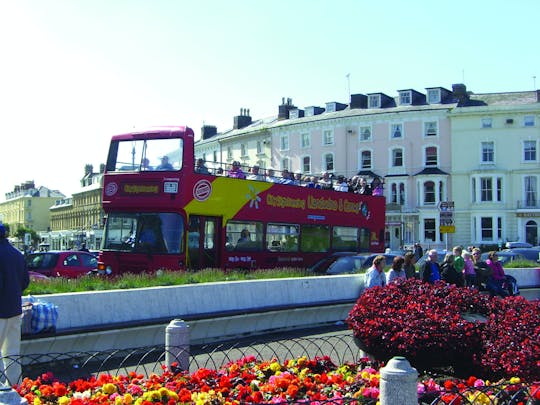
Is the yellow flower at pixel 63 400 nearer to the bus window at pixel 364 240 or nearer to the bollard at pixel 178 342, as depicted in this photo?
the bollard at pixel 178 342

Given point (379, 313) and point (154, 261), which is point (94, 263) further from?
point (379, 313)

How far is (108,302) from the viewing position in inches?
434

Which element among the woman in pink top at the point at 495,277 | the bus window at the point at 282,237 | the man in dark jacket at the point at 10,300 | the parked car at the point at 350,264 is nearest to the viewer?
the man in dark jacket at the point at 10,300

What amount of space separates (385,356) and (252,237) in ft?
39.7

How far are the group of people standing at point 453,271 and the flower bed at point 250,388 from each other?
6295mm

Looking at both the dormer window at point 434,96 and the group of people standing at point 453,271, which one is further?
the dormer window at point 434,96

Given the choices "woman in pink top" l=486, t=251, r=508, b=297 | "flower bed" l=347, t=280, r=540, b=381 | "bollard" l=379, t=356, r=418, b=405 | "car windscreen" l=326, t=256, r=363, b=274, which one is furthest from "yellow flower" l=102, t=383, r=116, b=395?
"car windscreen" l=326, t=256, r=363, b=274

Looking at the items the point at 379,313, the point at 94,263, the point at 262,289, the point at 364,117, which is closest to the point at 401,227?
the point at 364,117

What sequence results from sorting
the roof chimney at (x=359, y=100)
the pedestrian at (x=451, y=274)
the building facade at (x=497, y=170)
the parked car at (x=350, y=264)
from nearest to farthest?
the pedestrian at (x=451, y=274)
the parked car at (x=350, y=264)
the building facade at (x=497, y=170)
the roof chimney at (x=359, y=100)

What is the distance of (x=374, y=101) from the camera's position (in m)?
65.1

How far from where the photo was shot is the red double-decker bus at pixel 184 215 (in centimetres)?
1753

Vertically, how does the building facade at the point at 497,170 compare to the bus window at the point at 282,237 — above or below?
above

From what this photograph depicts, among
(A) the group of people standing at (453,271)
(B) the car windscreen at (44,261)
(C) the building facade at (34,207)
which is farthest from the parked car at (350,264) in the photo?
(C) the building facade at (34,207)

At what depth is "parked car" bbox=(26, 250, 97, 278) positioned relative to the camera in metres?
20.9
